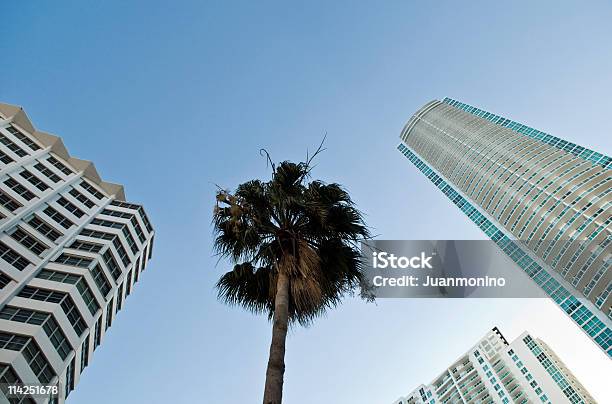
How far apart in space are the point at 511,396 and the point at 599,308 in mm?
24931

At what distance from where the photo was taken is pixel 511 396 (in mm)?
89750

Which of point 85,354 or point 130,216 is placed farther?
point 130,216

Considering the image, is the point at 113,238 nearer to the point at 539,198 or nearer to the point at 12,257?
the point at 12,257

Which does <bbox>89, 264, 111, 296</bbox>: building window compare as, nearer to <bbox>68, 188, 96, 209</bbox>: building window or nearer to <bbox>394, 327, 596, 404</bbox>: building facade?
<bbox>68, 188, 96, 209</bbox>: building window

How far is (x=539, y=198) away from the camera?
104m

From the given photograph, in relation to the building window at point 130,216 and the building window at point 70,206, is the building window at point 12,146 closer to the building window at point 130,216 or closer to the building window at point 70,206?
the building window at point 70,206

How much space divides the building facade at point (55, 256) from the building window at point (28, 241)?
9 centimetres

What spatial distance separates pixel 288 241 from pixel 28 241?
1741 inches

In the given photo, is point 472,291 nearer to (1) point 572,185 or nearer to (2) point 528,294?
(1) point 572,185

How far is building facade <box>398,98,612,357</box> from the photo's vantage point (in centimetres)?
9031

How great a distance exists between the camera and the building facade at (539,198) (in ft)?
296

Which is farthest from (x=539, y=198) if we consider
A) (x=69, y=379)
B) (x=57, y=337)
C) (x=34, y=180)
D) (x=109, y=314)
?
(x=57, y=337)

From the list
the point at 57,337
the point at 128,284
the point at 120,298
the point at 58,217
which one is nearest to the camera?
the point at 57,337

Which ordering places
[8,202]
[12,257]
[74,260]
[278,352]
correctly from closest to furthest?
[278,352] < [12,257] < [8,202] < [74,260]
